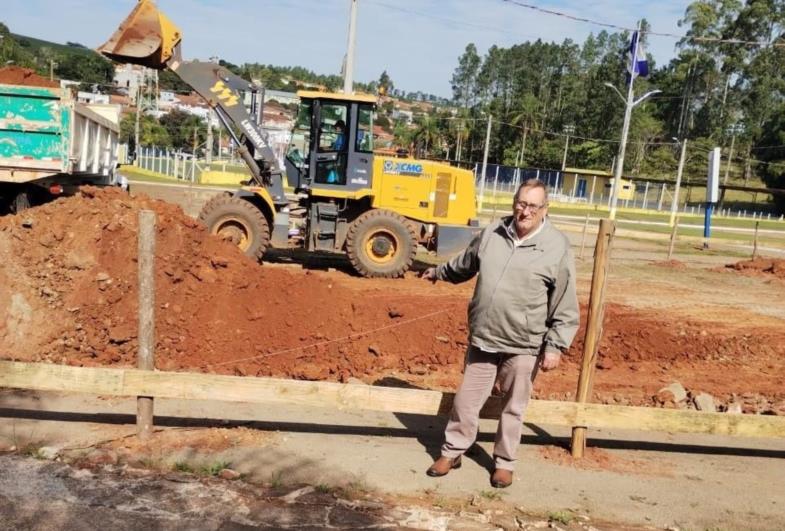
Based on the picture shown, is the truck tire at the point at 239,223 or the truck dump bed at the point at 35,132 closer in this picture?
the truck dump bed at the point at 35,132

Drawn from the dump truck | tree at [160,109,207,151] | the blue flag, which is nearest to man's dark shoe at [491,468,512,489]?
the dump truck

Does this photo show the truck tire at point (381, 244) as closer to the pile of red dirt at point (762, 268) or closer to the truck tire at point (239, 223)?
the truck tire at point (239, 223)

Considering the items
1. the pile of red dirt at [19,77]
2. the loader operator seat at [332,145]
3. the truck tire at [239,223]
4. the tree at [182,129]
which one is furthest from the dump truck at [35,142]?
Answer: the tree at [182,129]

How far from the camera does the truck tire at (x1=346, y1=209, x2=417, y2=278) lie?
41.2 ft

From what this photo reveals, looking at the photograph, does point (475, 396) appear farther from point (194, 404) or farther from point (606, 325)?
point (606, 325)

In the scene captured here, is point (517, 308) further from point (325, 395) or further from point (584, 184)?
point (584, 184)

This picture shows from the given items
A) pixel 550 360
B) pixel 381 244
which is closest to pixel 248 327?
pixel 550 360

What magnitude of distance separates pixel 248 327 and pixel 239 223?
443cm

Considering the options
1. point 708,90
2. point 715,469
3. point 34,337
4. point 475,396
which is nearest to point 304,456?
point 475,396

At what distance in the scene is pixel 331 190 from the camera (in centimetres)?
1266

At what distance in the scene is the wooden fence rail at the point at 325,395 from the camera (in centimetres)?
488

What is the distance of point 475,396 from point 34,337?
4.64m

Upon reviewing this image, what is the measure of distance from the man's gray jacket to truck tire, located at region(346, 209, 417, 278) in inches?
319

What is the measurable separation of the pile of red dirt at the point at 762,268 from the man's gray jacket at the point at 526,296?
1469 centimetres
